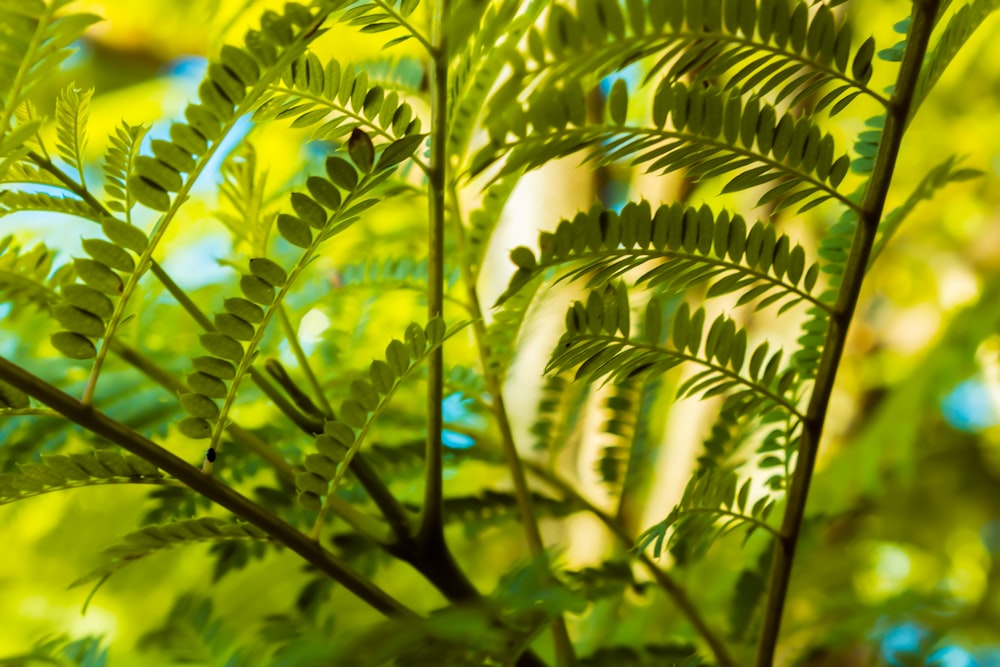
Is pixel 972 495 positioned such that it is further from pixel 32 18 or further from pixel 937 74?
pixel 32 18

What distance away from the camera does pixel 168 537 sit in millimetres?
355

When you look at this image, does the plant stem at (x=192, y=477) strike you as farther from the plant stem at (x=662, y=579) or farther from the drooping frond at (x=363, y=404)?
the plant stem at (x=662, y=579)

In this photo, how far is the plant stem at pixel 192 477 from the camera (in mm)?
308

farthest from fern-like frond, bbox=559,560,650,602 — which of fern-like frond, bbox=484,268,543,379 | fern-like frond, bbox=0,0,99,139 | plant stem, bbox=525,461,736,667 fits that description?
fern-like frond, bbox=0,0,99,139

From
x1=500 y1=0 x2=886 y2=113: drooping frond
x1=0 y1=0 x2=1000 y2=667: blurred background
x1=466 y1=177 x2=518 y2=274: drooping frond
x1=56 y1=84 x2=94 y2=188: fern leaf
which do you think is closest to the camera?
x1=500 y1=0 x2=886 y2=113: drooping frond

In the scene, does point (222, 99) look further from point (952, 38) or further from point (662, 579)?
point (662, 579)

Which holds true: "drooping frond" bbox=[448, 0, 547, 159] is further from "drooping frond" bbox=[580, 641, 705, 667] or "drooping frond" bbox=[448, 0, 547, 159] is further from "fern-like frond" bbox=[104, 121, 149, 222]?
"drooping frond" bbox=[580, 641, 705, 667]

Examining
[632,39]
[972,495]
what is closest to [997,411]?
[972,495]

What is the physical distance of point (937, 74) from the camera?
36 cm

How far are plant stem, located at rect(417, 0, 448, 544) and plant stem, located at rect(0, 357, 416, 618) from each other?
0.15 ft

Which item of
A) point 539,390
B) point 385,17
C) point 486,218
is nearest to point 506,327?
point 486,218

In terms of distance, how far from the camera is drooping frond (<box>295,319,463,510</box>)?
1.09 ft

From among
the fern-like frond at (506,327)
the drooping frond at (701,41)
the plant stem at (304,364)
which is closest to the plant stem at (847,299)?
the drooping frond at (701,41)

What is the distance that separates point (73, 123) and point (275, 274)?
0.11m
